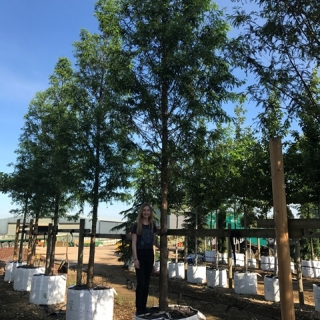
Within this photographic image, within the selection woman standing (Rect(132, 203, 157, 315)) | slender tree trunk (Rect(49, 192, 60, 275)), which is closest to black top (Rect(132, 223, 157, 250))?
woman standing (Rect(132, 203, 157, 315))

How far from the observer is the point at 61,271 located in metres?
14.5

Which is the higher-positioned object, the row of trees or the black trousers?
the row of trees

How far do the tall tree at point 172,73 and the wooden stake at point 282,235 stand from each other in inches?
82.0

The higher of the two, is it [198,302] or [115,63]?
[115,63]

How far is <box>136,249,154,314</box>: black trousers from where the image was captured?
15.3ft

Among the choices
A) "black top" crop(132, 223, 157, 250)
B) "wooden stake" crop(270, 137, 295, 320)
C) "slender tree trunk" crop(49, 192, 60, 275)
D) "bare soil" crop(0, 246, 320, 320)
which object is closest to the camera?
"wooden stake" crop(270, 137, 295, 320)

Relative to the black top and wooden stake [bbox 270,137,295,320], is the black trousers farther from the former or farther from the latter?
wooden stake [bbox 270,137,295,320]

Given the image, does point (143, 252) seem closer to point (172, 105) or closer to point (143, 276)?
point (143, 276)

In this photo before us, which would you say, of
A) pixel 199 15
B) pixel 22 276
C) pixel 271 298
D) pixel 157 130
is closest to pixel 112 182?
pixel 157 130

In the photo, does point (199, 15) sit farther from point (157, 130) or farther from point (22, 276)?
point (22, 276)

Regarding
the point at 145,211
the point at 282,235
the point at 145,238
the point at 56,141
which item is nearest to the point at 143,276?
the point at 145,238

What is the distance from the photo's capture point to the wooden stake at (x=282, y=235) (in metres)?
2.83

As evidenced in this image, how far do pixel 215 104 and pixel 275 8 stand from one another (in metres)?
1.72

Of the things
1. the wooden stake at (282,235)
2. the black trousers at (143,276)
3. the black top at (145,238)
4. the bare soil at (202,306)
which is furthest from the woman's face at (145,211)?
the bare soil at (202,306)
